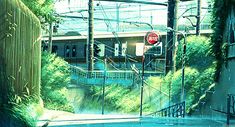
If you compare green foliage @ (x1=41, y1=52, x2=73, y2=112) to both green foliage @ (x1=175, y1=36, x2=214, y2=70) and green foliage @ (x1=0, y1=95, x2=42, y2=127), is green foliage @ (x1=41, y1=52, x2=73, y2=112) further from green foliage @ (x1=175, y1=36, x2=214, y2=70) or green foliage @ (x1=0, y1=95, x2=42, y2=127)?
green foliage @ (x1=0, y1=95, x2=42, y2=127)

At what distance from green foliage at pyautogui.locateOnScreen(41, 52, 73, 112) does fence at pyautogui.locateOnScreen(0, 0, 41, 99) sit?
993cm

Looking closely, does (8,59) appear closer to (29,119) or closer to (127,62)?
(29,119)

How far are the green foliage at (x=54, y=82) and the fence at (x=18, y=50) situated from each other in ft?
32.6

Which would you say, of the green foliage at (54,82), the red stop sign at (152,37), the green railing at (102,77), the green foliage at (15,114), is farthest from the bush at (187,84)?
the green foliage at (15,114)

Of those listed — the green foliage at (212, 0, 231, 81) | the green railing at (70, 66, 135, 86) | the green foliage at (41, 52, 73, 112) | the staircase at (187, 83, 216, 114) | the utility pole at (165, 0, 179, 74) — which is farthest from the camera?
the green railing at (70, 66, 135, 86)

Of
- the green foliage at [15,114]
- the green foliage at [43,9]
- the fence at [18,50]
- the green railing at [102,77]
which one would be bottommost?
the green railing at [102,77]

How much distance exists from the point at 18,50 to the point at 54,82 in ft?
53.1

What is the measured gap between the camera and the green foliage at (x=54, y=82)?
1019 inches

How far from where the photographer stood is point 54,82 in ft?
93.7

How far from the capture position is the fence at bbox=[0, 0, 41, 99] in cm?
1080

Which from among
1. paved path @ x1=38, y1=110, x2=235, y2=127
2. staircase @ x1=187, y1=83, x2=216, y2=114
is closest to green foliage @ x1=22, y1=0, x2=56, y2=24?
paved path @ x1=38, y1=110, x2=235, y2=127

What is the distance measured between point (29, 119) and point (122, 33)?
137 ft

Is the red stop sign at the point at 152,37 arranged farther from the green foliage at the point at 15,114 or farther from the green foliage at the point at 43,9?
the green foliage at the point at 15,114

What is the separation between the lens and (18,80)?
1234 cm
